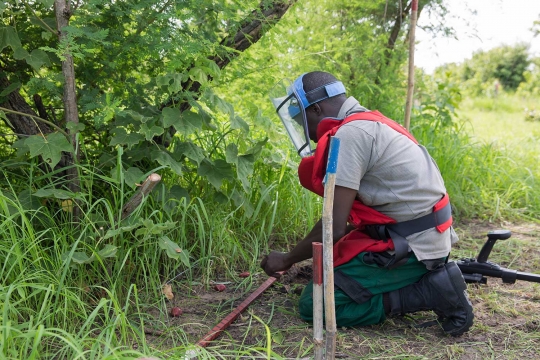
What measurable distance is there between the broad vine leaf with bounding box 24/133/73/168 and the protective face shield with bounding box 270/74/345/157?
3.46ft

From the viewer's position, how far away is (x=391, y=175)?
2.49 meters

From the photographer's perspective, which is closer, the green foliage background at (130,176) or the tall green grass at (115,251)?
the tall green grass at (115,251)

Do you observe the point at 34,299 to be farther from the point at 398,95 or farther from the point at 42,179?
the point at 398,95

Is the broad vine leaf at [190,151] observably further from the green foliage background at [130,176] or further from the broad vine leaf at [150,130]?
the broad vine leaf at [150,130]

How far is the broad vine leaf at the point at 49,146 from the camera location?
2.43 metres

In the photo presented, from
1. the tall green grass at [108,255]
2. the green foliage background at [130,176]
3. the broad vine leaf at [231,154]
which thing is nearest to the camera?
the tall green grass at [108,255]

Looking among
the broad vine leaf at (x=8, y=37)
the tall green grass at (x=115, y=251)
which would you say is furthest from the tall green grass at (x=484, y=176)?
the broad vine leaf at (x=8, y=37)

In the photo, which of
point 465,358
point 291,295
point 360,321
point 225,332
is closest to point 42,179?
point 225,332

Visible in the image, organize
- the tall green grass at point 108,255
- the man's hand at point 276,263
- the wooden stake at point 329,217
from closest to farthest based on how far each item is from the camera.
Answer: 1. the wooden stake at point 329,217
2. the tall green grass at point 108,255
3. the man's hand at point 276,263

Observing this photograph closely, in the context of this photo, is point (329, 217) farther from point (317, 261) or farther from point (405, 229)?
point (405, 229)

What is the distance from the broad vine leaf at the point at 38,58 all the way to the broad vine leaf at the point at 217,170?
0.95 m

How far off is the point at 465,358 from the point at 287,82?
2.07m

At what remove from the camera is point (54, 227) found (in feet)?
8.65

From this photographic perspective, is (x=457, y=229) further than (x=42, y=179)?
Yes
